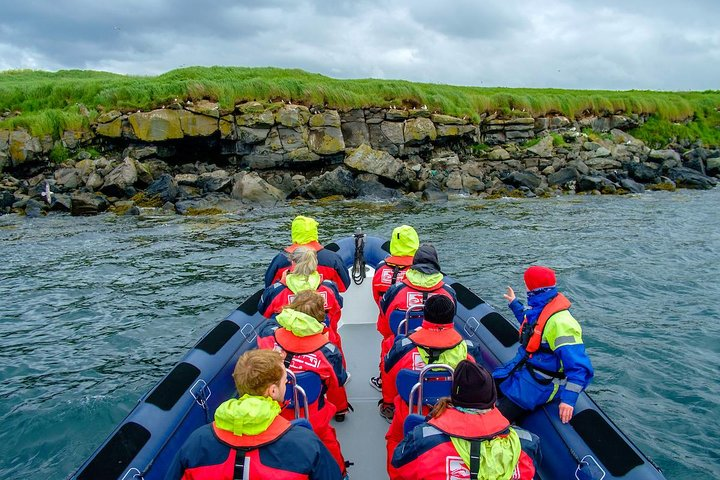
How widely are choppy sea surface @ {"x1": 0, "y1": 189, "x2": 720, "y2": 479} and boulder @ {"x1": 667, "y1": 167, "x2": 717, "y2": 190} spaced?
6.14 metres

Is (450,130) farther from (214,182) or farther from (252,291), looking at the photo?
(252,291)

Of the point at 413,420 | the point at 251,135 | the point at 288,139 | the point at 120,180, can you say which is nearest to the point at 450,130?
the point at 288,139

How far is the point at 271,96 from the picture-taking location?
2719cm

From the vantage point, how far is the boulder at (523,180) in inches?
969

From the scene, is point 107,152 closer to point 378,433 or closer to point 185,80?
point 185,80

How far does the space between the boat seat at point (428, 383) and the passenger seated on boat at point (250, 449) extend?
1184 mm

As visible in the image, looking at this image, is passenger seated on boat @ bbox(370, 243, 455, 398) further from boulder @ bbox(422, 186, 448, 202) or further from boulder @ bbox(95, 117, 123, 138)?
boulder @ bbox(95, 117, 123, 138)

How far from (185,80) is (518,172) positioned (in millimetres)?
17437

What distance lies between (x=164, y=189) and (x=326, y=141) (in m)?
8.30

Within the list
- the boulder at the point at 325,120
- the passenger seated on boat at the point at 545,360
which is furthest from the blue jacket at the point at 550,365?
the boulder at the point at 325,120

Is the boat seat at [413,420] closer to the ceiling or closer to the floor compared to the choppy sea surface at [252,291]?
closer to the ceiling

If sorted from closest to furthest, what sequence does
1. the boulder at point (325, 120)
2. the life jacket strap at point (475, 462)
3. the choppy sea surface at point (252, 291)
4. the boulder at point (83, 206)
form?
1. the life jacket strap at point (475, 462)
2. the choppy sea surface at point (252, 291)
3. the boulder at point (83, 206)
4. the boulder at point (325, 120)

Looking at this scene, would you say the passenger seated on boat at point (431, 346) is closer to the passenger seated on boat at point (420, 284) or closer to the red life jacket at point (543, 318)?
the red life jacket at point (543, 318)

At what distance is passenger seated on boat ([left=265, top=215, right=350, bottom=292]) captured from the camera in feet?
20.0
